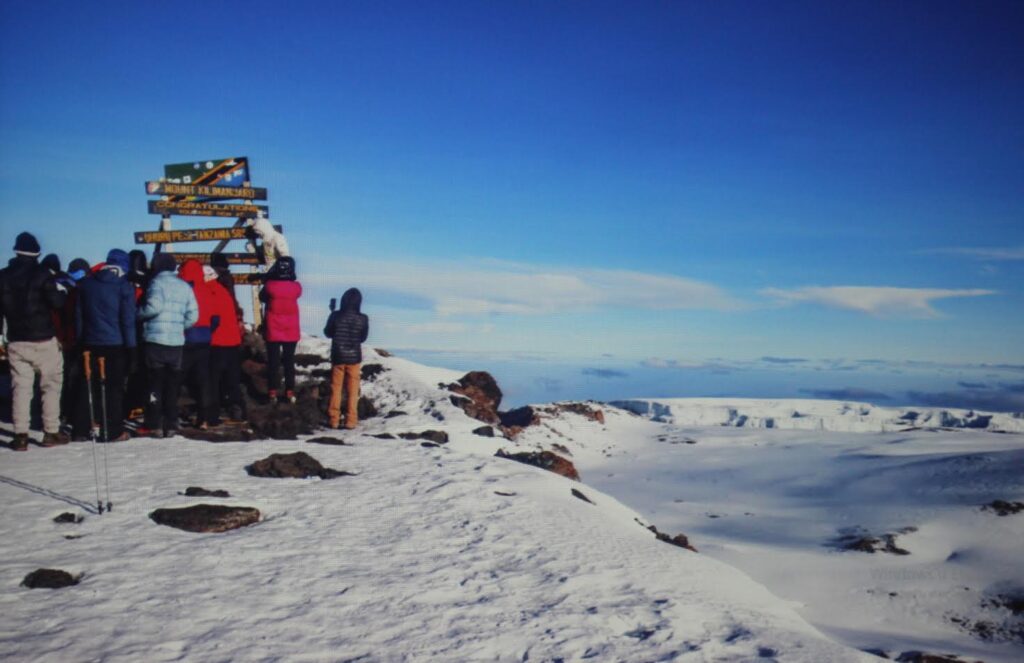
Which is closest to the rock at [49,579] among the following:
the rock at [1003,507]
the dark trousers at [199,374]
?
the dark trousers at [199,374]

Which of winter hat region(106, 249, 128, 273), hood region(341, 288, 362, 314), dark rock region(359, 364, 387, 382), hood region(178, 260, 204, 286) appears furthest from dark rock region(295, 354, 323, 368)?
winter hat region(106, 249, 128, 273)

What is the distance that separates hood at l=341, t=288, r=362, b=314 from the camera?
14.3m

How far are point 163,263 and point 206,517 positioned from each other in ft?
19.2

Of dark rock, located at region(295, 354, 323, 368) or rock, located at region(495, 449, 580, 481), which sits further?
dark rock, located at region(295, 354, 323, 368)

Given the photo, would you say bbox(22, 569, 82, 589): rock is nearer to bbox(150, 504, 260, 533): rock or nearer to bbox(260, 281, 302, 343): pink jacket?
bbox(150, 504, 260, 533): rock

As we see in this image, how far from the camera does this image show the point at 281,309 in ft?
45.4

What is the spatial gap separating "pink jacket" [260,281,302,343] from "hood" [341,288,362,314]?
39.6 inches

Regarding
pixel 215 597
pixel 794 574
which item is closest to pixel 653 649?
pixel 215 597

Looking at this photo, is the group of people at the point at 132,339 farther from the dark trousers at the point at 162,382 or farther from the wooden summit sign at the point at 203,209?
the wooden summit sign at the point at 203,209

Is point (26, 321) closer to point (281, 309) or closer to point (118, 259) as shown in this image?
point (118, 259)

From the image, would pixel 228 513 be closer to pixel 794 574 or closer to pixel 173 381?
pixel 173 381

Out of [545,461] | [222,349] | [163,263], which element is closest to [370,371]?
[222,349]

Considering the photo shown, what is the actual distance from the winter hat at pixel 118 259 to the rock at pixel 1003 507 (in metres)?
20.3

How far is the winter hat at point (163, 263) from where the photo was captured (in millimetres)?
10992
